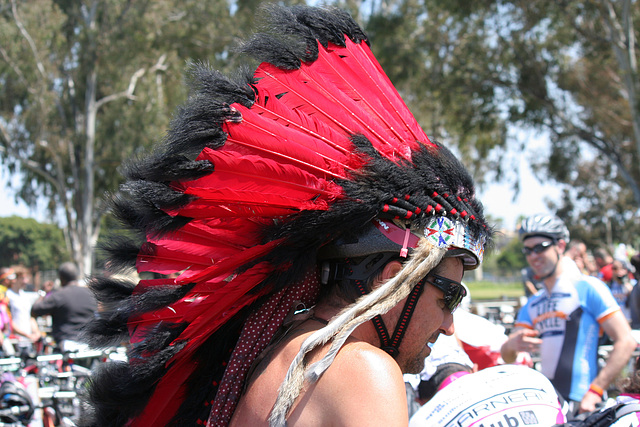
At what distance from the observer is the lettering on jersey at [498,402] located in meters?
1.74

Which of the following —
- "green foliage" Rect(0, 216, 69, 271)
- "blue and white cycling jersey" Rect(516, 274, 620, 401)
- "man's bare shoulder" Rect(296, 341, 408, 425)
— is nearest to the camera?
"man's bare shoulder" Rect(296, 341, 408, 425)

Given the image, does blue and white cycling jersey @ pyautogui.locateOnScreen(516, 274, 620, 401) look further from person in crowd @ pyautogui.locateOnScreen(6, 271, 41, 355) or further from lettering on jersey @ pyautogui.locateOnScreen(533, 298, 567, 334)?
person in crowd @ pyautogui.locateOnScreen(6, 271, 41, 355)

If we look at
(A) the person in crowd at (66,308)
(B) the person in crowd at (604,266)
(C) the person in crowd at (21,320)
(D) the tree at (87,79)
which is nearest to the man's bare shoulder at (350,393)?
(A) the person in crowd at (66,308)

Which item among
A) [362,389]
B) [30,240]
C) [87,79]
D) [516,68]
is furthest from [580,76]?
[30,240]

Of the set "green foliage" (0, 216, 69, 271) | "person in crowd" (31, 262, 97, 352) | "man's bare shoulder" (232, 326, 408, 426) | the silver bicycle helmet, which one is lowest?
"green foliage" (0, 216, 69, 271)

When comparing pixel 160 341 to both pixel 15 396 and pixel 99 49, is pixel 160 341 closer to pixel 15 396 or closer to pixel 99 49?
pixel 15 396

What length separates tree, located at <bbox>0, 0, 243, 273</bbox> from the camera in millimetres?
20281

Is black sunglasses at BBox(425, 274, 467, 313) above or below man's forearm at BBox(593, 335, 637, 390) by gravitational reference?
above

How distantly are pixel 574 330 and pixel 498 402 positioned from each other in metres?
2.69

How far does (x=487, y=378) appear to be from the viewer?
1.86 m

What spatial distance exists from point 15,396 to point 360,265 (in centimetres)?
425

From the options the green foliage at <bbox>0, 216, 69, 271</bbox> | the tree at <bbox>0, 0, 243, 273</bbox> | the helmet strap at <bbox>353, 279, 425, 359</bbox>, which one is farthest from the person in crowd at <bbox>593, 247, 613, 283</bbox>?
the green foliage at <bbox>0, 216, 69, 271</bbox>

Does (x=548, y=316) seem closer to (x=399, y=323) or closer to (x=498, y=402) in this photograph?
(x=498, y=402)

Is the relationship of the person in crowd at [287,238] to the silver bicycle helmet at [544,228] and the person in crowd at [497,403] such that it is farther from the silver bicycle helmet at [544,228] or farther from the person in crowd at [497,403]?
the silver bicycle helmet at [544,228]
